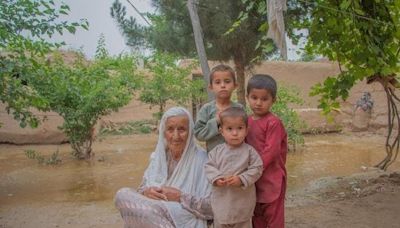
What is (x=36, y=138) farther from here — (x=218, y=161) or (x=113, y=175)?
(x=218, y=161)

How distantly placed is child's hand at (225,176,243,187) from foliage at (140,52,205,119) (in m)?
9.50

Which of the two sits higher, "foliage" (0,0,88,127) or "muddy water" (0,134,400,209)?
"foliage" (0,0,88,127)

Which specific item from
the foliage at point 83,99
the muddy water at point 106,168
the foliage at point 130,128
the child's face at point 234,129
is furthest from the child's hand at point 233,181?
the foliage at point 130,128

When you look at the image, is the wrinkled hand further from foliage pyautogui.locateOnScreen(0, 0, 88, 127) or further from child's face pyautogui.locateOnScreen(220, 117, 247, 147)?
foliage pyautogui.locateOnScreen(0, 0, 88, 127)

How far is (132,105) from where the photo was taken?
51.6 ft

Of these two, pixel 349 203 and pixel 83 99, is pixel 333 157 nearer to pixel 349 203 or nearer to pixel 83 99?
pixel 349 203

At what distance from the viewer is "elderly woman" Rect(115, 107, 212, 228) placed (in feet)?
9.19

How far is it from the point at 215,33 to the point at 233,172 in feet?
28.9

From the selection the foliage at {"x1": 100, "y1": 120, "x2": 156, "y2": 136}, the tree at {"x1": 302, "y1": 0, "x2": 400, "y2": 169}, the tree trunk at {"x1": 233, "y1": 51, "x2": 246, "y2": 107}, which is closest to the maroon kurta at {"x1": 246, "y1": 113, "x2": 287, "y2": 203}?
the tree at {"x1": 302, "y1": 0, "x2": 400, "y2": 169}

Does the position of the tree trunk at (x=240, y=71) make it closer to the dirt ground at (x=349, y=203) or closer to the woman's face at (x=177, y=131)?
the dirt ground at (x=349, y=203)

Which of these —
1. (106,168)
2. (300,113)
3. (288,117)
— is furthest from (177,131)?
(300,113)

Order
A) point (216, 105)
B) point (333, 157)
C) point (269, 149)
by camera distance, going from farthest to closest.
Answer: point (333, 157) → point (216, 105) → point (269, 149)

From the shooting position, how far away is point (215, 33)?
11.2 metres

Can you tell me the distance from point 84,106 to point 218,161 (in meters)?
6.59
